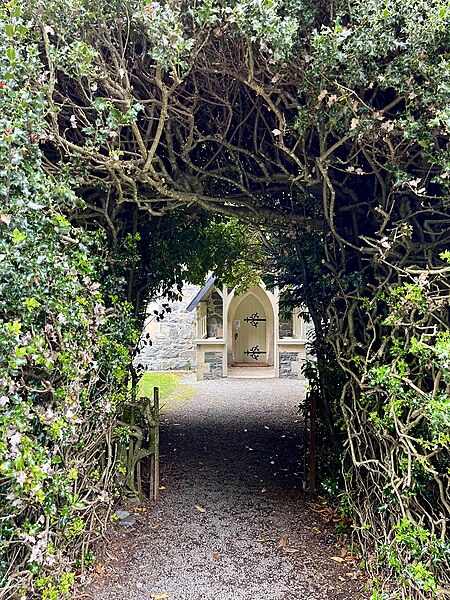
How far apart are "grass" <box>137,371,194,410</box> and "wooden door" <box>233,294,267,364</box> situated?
2.48 meters

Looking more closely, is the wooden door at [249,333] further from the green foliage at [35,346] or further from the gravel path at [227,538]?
the green foliage at [35,346]

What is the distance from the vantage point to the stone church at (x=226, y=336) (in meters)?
11.6

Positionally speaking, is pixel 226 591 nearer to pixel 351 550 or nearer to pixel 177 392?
pixel 351 550

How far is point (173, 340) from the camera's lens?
1309 cm

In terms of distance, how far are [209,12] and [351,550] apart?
3600 millimetres

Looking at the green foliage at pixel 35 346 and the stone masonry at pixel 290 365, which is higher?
the green foliage at pixel 35 346

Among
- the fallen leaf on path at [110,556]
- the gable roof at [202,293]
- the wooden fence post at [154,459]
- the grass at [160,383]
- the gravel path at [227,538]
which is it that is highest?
the gable roof at [202,293]

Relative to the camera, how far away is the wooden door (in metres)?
13.9

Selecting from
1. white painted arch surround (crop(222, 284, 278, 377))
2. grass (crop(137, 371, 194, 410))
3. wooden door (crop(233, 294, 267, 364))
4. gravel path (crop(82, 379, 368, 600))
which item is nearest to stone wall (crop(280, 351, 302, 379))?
white painted arch surround (crop(222, 284, 278, 377))

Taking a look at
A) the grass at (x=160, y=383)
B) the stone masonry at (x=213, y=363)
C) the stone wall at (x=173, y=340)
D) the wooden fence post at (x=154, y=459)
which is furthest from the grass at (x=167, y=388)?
the wooden fence post at (x=154, y=459)

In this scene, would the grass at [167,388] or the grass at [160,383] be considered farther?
the grass at [160,383]

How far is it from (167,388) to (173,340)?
266cm

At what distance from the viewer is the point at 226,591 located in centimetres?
279

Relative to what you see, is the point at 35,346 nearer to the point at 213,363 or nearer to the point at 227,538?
the point at 227,538
